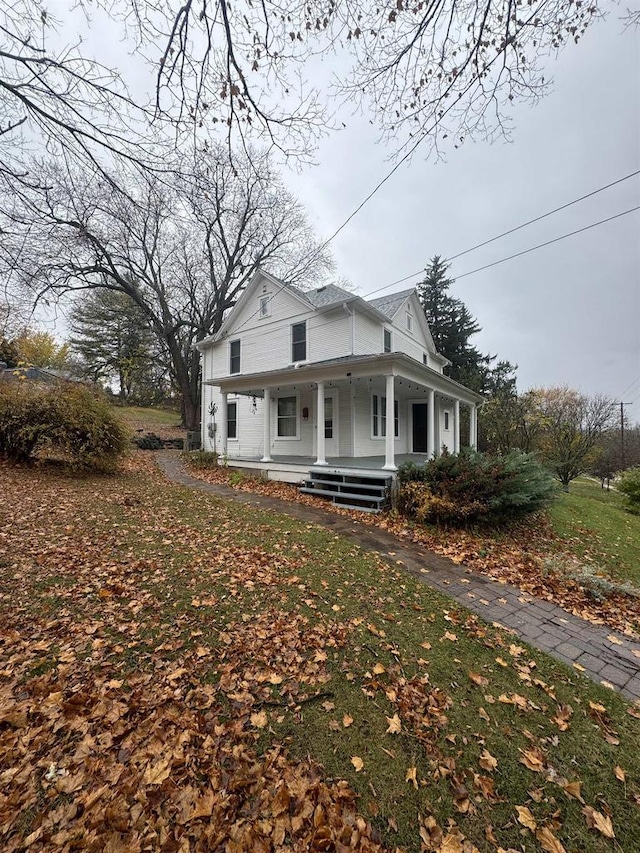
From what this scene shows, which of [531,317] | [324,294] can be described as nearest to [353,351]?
[324,294]

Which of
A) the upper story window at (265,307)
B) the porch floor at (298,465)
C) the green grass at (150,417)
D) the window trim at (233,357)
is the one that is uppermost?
the upper story window at (265,307)

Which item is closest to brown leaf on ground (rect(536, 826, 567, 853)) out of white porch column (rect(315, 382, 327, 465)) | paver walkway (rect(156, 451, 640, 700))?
paver walkway (rect(156, 451, 640, 700))

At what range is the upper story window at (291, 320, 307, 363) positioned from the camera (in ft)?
41.3

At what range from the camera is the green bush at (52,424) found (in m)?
8.79

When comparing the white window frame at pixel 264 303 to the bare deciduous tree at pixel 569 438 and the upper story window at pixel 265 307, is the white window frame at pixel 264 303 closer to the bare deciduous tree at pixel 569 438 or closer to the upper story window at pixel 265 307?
the upper story window at pixel 265 307

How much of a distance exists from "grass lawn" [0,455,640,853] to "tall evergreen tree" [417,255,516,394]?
76.8 ft

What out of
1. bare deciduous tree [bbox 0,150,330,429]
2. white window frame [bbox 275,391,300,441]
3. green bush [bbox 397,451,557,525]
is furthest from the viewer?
bare deciduous tree [bbox 0,150,330,429]

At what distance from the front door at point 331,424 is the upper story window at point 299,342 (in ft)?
6.28

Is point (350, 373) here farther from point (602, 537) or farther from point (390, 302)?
point (602, 537)

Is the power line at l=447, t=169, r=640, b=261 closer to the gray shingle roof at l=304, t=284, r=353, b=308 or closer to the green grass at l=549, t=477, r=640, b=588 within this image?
the gray shingle roof at l=304, t=284, r=353, b=308

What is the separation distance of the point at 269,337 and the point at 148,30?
35.2 ft

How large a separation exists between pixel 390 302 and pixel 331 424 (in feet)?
20.4

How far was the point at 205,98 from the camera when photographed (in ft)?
10.8

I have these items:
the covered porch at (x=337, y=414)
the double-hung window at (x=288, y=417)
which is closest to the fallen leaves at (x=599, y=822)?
the covered porch at (x=337, y=414)
